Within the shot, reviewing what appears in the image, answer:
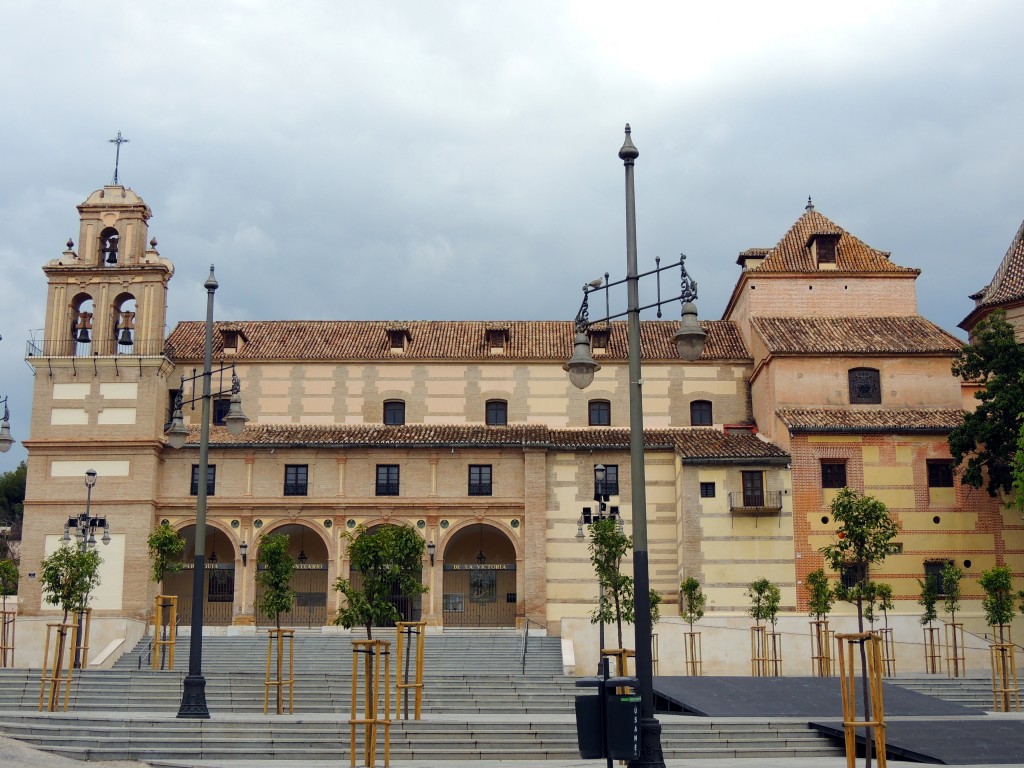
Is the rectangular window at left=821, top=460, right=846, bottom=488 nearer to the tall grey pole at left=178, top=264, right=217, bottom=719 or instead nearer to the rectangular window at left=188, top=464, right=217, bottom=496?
the rectangular window at left=188, top=464, right=217, bottom=496

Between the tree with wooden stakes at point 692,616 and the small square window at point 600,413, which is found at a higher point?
the small square window at point 600,413

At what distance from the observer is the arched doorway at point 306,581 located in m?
44.9

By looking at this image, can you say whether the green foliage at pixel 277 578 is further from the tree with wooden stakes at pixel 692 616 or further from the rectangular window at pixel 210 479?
the tree with wooden stakes at pixel 692 616

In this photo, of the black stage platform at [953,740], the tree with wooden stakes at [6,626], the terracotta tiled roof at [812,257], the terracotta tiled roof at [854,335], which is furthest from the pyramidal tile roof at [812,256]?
the tree with wooden stakes at [6,626]

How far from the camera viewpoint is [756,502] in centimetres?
4316

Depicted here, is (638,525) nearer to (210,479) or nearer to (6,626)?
(6,626)

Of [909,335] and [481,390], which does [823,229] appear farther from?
[481,390]

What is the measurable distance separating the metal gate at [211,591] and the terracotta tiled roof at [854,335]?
22.1m

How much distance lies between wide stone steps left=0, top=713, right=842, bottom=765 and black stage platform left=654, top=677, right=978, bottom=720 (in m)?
2.69

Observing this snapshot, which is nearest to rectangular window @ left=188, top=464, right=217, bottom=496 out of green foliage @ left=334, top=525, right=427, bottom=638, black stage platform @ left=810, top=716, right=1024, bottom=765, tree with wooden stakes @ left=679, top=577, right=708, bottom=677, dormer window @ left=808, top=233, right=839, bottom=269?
green foliage @ left=334, top=525, right=427, bottom=638

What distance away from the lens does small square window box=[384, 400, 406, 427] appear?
159 feet

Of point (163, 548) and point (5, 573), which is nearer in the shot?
point (163, 548)

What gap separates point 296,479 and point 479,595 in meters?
8.20

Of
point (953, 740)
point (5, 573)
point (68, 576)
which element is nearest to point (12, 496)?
point (5, 573)
